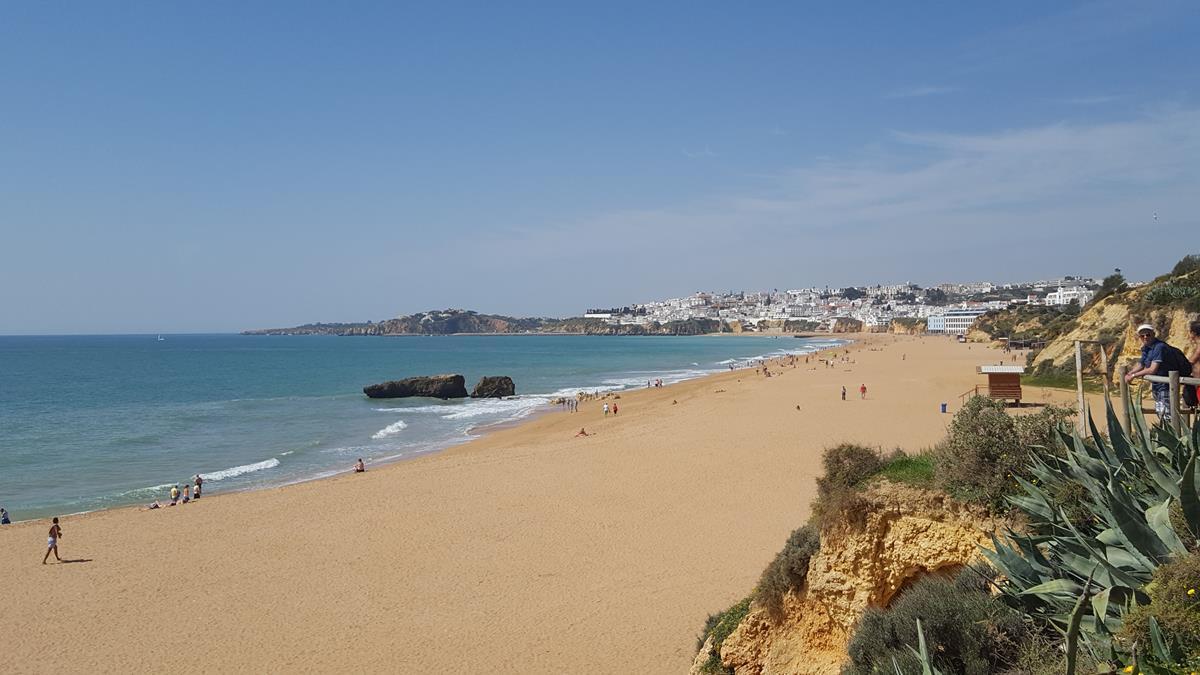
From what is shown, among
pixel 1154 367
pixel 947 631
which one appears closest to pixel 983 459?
pixel 1154 367

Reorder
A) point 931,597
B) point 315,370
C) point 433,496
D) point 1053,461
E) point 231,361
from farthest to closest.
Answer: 1. point 231,361
2. point 315,370
3. point 433,496
4. point 1053,461
5. point 931,597

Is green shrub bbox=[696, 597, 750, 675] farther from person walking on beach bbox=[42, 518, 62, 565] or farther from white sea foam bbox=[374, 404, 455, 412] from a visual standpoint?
white sea foam bbox=[374, 404, 455, 412]

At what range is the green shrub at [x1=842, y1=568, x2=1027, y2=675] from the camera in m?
4.11

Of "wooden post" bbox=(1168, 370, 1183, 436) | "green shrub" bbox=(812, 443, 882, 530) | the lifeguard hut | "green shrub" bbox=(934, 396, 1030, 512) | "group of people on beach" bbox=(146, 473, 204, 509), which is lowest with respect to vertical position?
"group of people on beach" bbox=(146, 473, 204, 509)

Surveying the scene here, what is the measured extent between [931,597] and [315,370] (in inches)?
2991

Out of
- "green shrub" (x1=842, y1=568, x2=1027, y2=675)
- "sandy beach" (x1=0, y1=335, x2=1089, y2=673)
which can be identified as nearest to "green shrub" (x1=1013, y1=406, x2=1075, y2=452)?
"green shrub" (x1=842, y1=568, x2=1027, y2=675)

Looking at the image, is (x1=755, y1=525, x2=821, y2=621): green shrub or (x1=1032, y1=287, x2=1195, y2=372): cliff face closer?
(x1=755, y1=525, x2=821, y2=621): green shrub

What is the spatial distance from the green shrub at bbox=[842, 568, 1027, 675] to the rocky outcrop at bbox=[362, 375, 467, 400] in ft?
149

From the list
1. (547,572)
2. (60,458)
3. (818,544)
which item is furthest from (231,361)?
(818,544)

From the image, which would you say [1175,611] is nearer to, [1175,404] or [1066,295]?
[1175,404]

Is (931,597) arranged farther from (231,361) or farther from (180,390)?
(231,361)

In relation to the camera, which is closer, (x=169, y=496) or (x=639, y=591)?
(x=639, y=591)

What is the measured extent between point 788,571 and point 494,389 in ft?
142

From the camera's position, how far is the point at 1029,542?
4.02 metres
